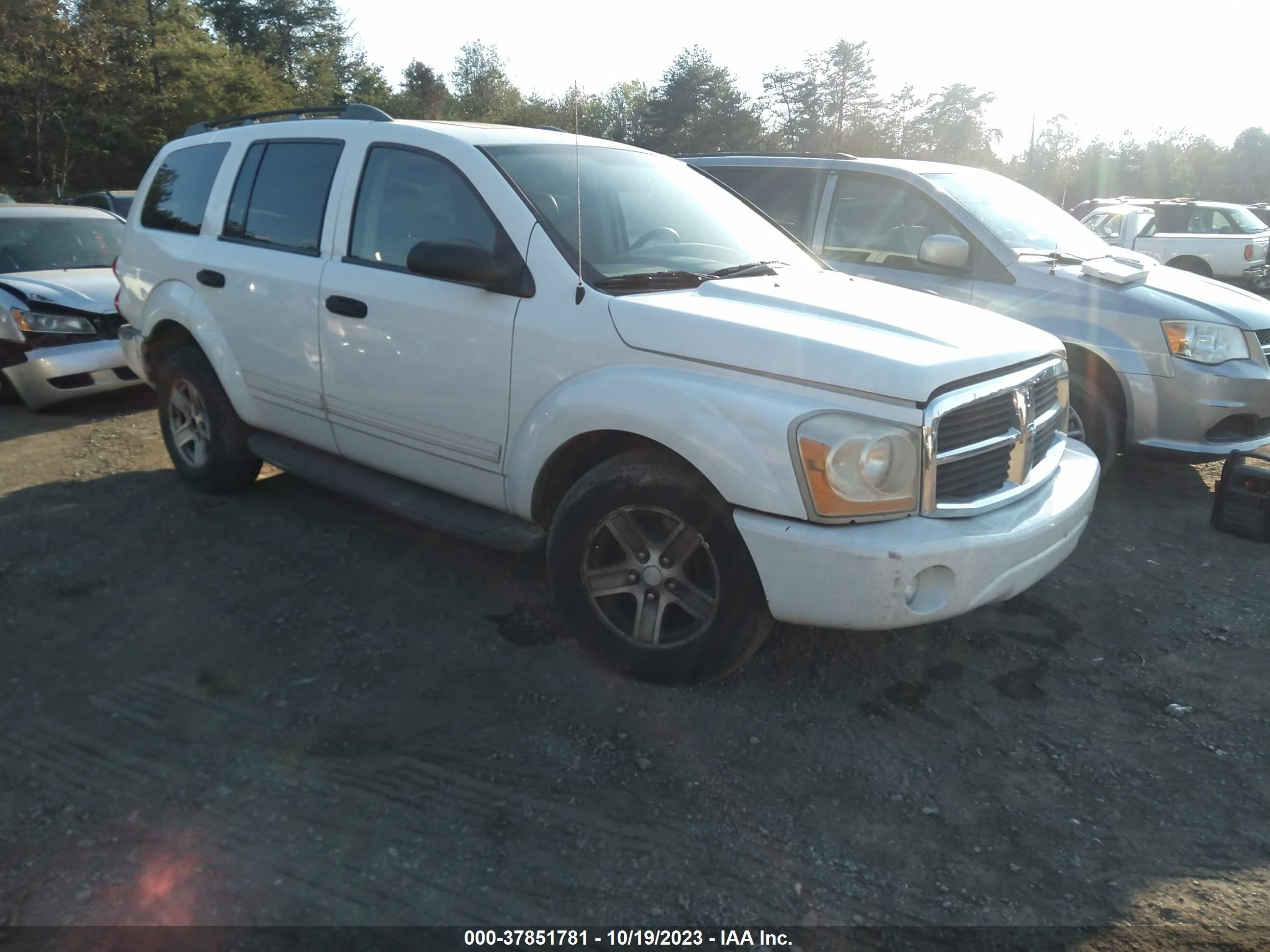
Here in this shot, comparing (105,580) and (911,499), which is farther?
(105,580)

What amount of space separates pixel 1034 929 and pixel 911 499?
121 centimetres

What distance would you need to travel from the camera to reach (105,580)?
4465mm

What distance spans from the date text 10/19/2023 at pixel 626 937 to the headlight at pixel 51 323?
261 inches

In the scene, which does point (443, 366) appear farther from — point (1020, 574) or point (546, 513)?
point (1020, 574)

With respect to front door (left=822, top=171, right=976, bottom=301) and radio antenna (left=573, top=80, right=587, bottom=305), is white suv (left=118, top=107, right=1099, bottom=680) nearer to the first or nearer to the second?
radio antenna (left=573, top=80, right=587, bottom=305)

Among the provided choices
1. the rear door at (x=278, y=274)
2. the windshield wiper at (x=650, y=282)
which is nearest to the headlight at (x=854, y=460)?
the windshield wiper at (x=650, y=282)

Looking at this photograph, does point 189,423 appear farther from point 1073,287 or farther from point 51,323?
point 1073,287

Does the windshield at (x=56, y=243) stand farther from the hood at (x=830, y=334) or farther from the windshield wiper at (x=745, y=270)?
the hood at (x=830, y=334)

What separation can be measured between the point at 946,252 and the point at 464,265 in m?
3.39

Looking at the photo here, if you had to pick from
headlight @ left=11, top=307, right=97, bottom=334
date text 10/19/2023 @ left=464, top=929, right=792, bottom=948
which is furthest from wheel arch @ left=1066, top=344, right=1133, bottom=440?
headlight @ left=11, top=307, right=97, bottom=334

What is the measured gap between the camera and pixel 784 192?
268 inches

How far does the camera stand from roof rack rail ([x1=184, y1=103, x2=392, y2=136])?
4.59m

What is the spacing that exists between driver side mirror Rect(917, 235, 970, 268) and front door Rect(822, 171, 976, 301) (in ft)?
0.46

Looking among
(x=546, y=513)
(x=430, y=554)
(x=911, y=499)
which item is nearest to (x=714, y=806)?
(x=911, y=499)
